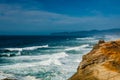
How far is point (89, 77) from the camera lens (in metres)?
13.8

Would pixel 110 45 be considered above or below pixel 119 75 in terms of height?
above

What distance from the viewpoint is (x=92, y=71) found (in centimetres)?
1411

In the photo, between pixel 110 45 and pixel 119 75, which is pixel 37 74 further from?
pixel 119 75

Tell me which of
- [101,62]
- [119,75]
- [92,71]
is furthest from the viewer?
[101,62]

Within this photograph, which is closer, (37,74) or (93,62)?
(93,62)

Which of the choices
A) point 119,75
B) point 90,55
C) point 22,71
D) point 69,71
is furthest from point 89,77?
point 22,71

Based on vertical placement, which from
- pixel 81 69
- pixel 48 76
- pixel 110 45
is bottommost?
pixel 48 76

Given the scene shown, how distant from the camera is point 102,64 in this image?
14.6m

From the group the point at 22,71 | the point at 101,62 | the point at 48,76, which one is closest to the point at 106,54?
the point at 101,62

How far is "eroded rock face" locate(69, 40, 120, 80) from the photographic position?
13.6 m

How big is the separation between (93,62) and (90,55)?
1.10m

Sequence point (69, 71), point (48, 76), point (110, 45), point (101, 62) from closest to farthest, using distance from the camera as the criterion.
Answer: point (101, 62)
point (110, 45)
point (48, 76)
point (69, 71)

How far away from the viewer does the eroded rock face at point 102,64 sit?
1355cm

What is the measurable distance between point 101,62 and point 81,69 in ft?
4.13
